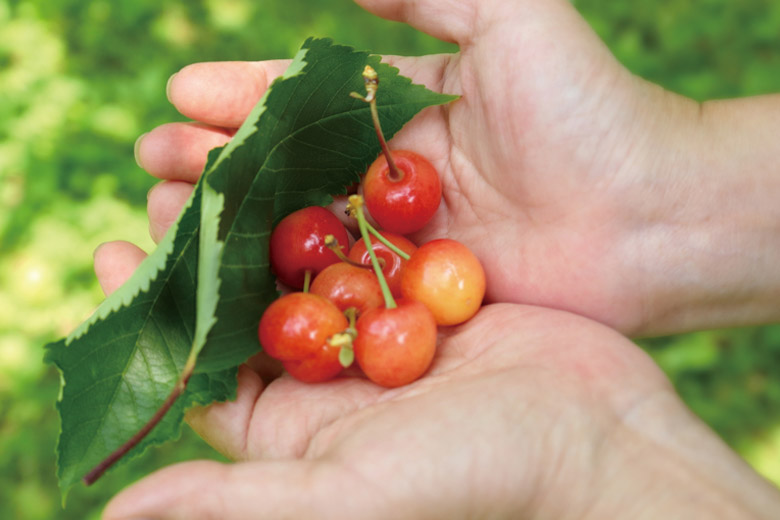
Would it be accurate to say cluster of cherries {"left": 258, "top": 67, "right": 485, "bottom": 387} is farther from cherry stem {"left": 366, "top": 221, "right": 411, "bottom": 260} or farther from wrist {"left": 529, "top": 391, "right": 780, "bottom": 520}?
wrist {"left": 529, "top": 391, "right": 780, "bottom": 520}

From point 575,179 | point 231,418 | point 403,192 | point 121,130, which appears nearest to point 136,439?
point 231,418

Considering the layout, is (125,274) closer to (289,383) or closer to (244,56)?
(289,383)

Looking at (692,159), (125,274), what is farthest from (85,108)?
(692,159)

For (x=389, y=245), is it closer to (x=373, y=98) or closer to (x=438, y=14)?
(x=373, y=98)

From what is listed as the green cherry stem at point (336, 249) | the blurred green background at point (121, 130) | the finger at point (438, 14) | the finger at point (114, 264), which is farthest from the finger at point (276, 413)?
the blurred green background at point (121, 130)

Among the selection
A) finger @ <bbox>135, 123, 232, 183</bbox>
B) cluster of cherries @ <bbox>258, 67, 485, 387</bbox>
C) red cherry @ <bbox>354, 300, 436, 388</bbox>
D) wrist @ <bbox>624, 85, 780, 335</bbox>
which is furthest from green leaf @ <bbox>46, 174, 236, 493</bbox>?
wrist @ <bbox>624, 85, 780, 335</bbox>
